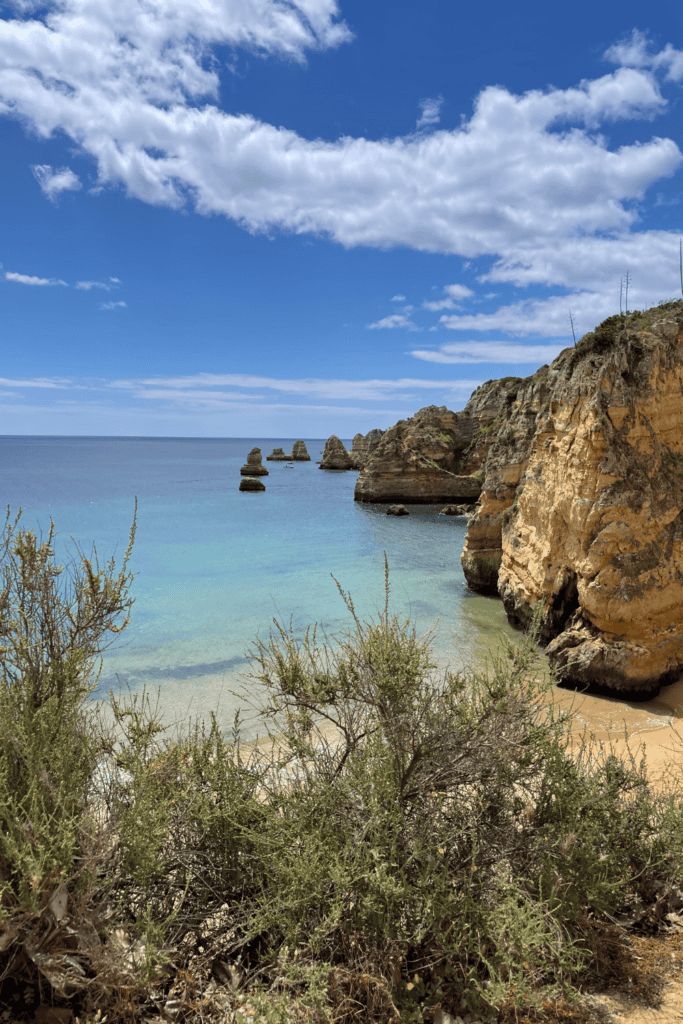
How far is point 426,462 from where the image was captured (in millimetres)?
45844

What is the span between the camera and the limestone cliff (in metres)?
45.6

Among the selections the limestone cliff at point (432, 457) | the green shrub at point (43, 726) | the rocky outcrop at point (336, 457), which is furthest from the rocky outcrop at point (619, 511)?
the rocky outcrop at point (336, 457)

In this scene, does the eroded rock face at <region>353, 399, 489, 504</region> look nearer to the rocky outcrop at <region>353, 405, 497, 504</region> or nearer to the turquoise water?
the rocky outcrop at <region>353, 405, 497, 504</region>

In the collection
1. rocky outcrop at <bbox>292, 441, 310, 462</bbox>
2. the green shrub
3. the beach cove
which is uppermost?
rocky outcrop at <bbox>292, 441, 310, 462</bbox>

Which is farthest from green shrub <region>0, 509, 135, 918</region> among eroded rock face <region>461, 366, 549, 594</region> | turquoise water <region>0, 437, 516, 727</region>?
eroded rock face <region>461, 366, 549, 594</region>

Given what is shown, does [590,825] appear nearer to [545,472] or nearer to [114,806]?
[114,806]

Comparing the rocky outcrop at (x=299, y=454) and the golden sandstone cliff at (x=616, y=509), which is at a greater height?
the rocky outcrop at (x=299, y=454)

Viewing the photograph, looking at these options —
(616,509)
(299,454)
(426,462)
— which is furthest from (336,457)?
(616,509)

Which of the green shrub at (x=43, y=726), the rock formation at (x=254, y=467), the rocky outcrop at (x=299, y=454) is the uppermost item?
the rocky outcrop at (x=299, y=454)

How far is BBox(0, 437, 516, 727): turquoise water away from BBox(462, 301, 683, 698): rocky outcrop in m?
3.00

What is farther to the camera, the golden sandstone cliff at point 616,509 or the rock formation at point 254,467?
the rock formation at point 254,467

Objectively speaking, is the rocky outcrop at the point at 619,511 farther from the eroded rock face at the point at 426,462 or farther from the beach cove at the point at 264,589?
the eroded rock face at the point at 426,462

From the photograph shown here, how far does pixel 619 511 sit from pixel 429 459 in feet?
117

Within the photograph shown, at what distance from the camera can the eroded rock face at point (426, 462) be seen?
45.7 m
